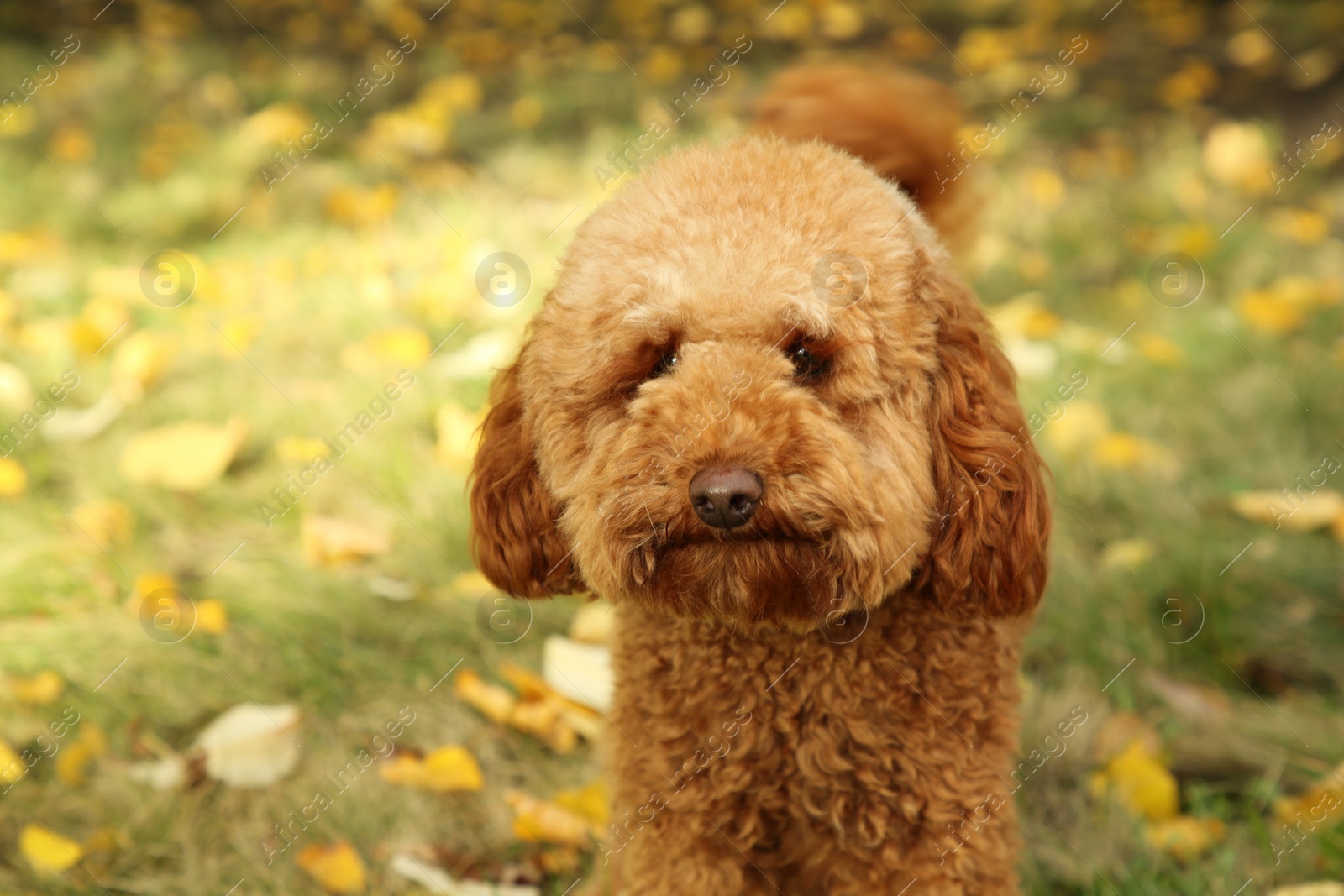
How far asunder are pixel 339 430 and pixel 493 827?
5.24ft

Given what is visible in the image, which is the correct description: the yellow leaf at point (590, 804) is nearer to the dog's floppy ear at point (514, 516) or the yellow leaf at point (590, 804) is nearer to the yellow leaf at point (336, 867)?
the yellow leaf at point (336, 867)

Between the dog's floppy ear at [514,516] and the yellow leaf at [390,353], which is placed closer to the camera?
the dog's floppy ear at [514,516]

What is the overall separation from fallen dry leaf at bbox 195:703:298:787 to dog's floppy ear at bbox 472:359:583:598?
0.88 m

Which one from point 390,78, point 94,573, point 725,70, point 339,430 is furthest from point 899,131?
point 390,78

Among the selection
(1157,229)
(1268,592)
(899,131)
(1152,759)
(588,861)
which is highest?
(899,131)

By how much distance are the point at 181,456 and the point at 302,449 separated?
391 millimetres

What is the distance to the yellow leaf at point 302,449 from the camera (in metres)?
3.49

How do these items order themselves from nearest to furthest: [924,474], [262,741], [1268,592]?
1. [924,474]
2. [262,741]
3. [1268,592]

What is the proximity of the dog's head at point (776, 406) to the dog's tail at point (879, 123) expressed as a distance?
0.63 meters

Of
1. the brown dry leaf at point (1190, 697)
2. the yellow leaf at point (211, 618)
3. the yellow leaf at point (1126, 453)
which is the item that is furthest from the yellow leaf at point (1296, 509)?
the yellow leaf at point (211, 618)

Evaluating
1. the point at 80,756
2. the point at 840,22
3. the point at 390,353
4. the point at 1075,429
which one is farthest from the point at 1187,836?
the point at 840,22

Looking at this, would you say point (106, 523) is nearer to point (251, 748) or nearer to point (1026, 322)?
point (251, 748)

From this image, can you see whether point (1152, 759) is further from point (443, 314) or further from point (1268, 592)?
point (443, 314)

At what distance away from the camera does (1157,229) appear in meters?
4.75
